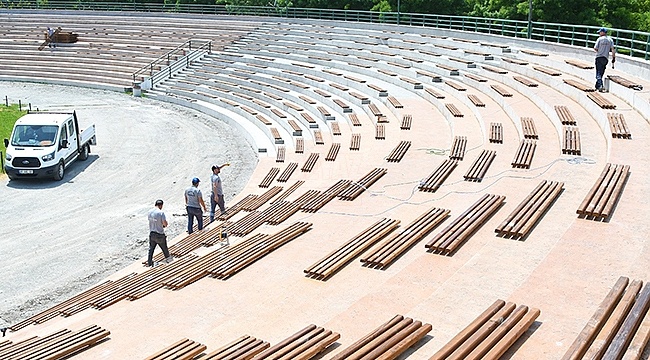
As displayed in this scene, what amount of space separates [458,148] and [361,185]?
140 inches

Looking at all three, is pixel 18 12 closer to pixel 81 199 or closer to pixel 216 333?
pixel 81 199

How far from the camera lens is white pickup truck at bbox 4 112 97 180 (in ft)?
76.9

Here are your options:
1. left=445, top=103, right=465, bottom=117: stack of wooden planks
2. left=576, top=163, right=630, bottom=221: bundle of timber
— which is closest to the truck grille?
left=445, top=103, right=465, bottom=117: stack of wooden planks

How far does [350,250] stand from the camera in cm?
1222

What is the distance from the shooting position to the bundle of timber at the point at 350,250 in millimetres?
11419

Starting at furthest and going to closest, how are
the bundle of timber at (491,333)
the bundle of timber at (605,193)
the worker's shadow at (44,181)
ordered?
the worker's shadow at (44,181)
the bundle of timber at (605,193)
the bundle of timber at (491,333)

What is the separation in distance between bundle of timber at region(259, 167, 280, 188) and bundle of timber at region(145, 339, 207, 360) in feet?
41.8

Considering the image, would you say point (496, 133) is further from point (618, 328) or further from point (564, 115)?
point (618, 328)

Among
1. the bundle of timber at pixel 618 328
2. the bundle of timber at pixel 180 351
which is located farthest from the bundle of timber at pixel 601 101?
the bundle of timber at pixel 180 351

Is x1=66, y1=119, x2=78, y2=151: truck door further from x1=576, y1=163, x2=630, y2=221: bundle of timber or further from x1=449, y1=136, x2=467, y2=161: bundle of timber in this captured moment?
x1=576, y1=163, x2=630, y2=221: bundle of timber

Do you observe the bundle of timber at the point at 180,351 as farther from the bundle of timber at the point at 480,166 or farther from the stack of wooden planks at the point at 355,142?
the stack of wooden planks at the point at 355,142

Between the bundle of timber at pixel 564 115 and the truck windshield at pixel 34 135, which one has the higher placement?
the bundle of timber at pixel 564 115

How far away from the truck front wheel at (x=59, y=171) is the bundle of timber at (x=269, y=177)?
6926 millimetres

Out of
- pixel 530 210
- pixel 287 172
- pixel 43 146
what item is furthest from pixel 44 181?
pixel 530 210
